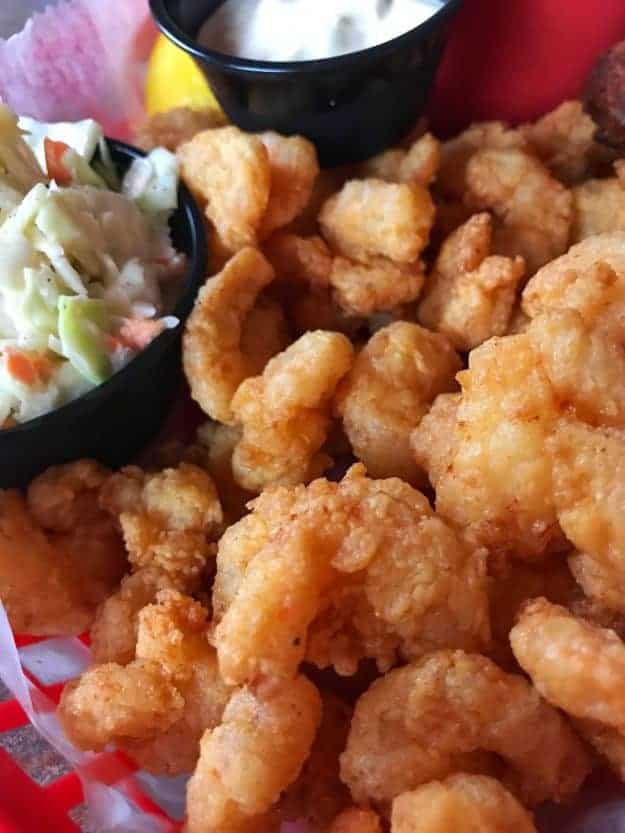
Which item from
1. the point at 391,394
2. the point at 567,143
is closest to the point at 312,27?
the point at 567,143

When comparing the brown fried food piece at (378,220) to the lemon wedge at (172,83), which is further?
the lemon wedge at (172,83)

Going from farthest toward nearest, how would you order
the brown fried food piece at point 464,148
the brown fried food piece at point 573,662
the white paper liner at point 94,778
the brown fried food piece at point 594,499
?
1. the brown fried food piece at point 464,148
2. the white paper liner at point 94,778
3. the brown fried food piece at point 594,499
4. the brown fried food piece at point 573,662

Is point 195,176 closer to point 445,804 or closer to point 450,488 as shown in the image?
point 450,488

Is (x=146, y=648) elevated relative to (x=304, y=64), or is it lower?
lower

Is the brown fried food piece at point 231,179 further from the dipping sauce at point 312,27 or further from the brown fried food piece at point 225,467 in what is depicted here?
the brown fried food piece at point 225,467

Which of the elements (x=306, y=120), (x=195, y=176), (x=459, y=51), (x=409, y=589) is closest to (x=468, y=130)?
(x=459, y=51)

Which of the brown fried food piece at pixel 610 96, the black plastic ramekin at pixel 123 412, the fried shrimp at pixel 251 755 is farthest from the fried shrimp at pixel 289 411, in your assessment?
the brown fried food piece at pixel 610 96

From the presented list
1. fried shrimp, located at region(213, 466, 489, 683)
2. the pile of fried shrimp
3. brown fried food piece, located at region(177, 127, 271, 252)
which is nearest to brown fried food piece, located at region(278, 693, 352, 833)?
the pile of fried shrimp
